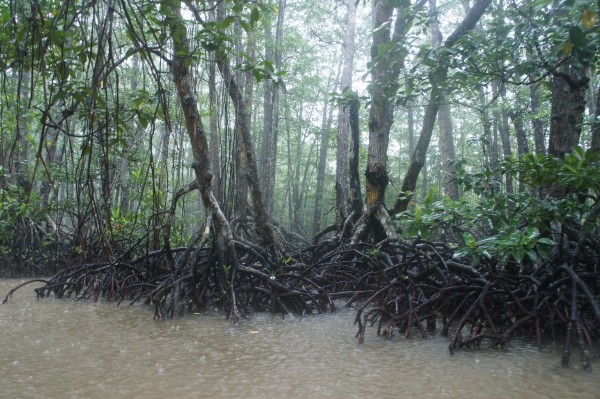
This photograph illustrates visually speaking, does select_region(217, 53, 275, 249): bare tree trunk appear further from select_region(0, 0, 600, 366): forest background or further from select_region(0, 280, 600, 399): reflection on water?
select_region(0, 280, 600, 399): reflection on water

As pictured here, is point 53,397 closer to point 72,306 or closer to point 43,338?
point 43,338

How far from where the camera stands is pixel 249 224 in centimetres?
738

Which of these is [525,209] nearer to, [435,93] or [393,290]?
[393,290]

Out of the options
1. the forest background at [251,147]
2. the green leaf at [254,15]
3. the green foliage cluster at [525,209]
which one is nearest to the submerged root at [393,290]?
the forest background at [251,147]

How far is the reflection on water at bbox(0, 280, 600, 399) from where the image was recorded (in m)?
2.16

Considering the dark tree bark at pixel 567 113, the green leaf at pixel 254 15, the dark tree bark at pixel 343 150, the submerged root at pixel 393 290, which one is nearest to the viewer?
the green leaf at pixel 254 15

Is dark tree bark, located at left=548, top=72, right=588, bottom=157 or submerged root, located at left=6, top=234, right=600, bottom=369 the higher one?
dark tree bark, located at left=548, top=72, right=588, bottom=157

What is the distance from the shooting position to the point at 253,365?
2605mm

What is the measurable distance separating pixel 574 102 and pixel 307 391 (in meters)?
3.40

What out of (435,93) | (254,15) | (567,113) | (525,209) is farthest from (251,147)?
(525,209)

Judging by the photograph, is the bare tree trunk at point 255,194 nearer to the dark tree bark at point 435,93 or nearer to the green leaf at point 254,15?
the dark tree bark at point 435,93

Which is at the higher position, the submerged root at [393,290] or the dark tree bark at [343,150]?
the dark tree bark at [343,150]

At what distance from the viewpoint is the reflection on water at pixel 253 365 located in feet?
7.09

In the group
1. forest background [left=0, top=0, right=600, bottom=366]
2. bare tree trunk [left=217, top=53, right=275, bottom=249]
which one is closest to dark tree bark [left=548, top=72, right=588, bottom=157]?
forest background [left=0, top=0, right=600, bottom=366]
